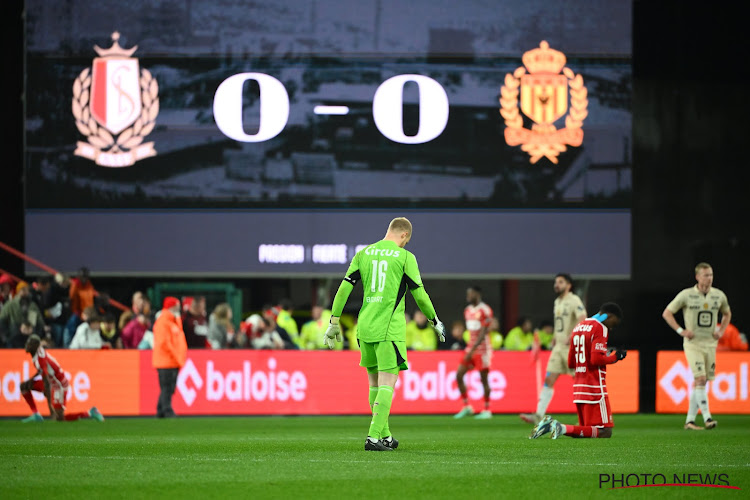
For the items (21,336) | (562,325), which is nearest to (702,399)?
(562,325)

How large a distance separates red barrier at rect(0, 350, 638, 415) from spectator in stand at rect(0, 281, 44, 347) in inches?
34.0

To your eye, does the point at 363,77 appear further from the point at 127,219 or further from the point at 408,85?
the point at 127,219

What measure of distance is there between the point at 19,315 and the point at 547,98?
10314mm

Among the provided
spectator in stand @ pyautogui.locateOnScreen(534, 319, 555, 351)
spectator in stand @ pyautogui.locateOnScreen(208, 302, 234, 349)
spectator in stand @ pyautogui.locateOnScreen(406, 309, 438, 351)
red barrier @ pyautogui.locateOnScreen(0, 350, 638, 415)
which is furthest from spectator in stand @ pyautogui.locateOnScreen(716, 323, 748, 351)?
spectator in stand @ pyautogui.locateOnScreen(208, 302, 234, 349)

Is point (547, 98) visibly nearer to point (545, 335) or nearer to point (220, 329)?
point (545, 335)

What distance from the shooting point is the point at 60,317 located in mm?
21562

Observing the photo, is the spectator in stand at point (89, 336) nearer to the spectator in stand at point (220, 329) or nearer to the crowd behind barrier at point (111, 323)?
the crowd behind barrier at point (111, 323)

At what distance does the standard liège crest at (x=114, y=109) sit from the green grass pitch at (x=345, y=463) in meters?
7.58

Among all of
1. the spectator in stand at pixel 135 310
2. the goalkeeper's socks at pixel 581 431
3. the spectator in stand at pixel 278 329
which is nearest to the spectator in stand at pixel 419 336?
the spectator in stand at pixel 278 329

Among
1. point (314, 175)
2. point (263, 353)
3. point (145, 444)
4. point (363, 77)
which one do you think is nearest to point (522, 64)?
point (363, 77)

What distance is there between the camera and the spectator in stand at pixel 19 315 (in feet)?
67.9

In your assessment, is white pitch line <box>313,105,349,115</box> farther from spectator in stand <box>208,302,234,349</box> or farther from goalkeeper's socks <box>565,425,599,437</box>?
goalkeeper's socks <box>565,425,599,437</box>

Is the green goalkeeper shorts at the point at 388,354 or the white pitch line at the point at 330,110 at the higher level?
the white pitch line at the point at 330,110

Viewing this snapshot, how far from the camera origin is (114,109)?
21953 mm
